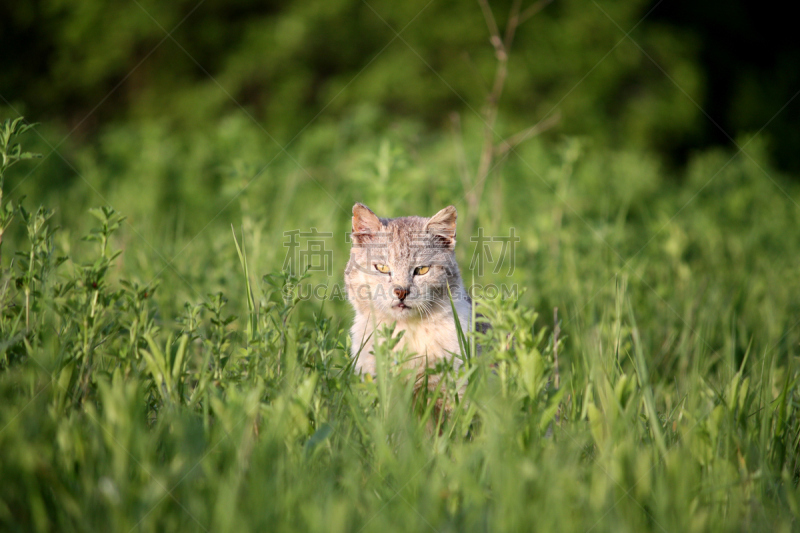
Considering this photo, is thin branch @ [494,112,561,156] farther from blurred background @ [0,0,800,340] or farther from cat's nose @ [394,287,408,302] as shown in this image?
cat's nose @ [394,287,408,302]

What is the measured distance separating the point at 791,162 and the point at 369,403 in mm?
11598

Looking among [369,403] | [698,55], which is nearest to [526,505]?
[369,403]

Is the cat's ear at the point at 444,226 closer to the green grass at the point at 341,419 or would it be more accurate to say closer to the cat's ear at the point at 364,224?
the cat's ear at the point at 364,224

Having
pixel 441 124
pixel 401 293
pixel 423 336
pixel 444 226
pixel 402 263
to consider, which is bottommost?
pixel 423 336

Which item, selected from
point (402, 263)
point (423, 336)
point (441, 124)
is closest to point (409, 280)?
point (402, 263)

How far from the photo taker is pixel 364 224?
372 centimetres

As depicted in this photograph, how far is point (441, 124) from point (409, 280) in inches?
268

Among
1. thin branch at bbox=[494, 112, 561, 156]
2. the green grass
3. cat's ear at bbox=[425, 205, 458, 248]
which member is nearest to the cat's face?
cat's ear at bbox=[425, 205, 458, 248]

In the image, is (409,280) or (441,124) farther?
(441,124)

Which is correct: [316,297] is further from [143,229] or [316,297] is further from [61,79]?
[61,79]

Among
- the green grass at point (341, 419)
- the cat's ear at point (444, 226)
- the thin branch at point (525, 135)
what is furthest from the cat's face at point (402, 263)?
the thin branch at point (525, 135)

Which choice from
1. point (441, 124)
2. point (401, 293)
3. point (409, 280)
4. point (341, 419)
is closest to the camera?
point (341, 419)

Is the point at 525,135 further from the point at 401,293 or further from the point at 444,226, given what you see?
the point at 401,293

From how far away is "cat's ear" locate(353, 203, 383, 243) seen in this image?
3617mm
